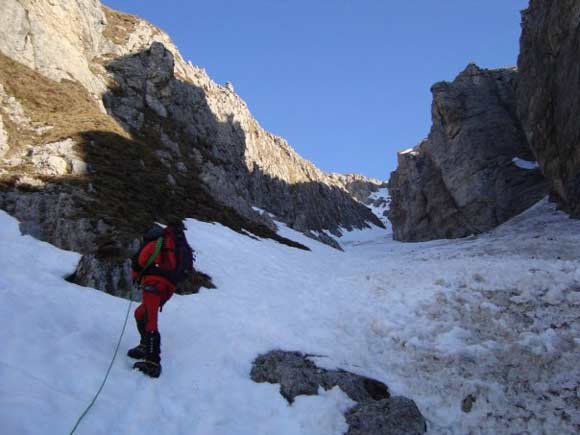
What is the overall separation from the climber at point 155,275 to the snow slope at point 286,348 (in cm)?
59

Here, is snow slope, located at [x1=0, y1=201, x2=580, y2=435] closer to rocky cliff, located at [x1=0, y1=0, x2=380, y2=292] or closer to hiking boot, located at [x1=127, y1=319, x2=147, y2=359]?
hiking boot, located at [x1=127, y1=319, x2=147, y2=359]

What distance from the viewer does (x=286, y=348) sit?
10.4 metres

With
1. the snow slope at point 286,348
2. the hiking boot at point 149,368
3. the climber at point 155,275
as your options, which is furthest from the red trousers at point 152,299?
the snow slope at point 286,348

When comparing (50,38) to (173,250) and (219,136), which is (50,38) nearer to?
(219,136)

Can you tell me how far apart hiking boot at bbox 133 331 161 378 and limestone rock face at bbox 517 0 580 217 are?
115 feet

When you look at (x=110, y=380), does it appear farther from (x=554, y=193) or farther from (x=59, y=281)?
(x=554, y=193)

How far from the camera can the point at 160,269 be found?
8617 millimetres

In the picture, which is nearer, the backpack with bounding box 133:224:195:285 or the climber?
the climber

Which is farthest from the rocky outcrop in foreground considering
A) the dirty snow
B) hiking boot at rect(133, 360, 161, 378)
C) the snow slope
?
the dirty snow

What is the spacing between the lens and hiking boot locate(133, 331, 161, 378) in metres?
8.01

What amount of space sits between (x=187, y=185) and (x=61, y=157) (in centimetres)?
1422

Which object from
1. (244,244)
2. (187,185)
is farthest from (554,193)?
(187,185)

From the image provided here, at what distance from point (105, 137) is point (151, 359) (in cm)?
2350

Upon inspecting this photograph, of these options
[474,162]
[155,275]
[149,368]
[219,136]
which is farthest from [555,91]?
[219,136]
